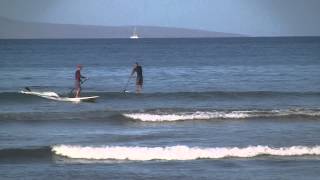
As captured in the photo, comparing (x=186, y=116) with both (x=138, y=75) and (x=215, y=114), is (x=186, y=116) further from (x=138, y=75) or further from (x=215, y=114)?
(x=138, y=75)

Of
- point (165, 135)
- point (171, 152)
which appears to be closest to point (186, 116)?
point (165, 135)

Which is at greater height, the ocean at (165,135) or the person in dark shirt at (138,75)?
the person in dark shirt at (138,75)

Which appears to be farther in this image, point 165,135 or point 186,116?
point 186,116

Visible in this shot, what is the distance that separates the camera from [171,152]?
698 inches

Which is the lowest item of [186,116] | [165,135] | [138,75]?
[165,135]

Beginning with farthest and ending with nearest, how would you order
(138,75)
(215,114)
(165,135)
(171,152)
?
1. (138,75)
2. (215,114)
3. (165,135)
4. (171,152)

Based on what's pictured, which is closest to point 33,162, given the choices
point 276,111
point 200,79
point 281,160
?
point 281,160

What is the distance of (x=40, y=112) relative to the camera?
27672mm

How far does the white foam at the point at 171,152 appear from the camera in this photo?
57.6 feet

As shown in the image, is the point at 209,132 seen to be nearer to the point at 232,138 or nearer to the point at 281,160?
the point at 232,138

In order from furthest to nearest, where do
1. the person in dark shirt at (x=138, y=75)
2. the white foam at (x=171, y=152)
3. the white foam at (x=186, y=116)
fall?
the person in dark shirt at (x=138, y=75) < the white foam at (x=186, y=116) < the white foam at (x=171, y=152)

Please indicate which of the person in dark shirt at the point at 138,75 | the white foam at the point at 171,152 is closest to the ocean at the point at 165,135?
the white foam at the point at 171,152

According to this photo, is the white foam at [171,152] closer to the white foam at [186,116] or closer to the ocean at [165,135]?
the ocean at [165,135]

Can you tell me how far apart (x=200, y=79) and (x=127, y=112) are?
21.6 meters
